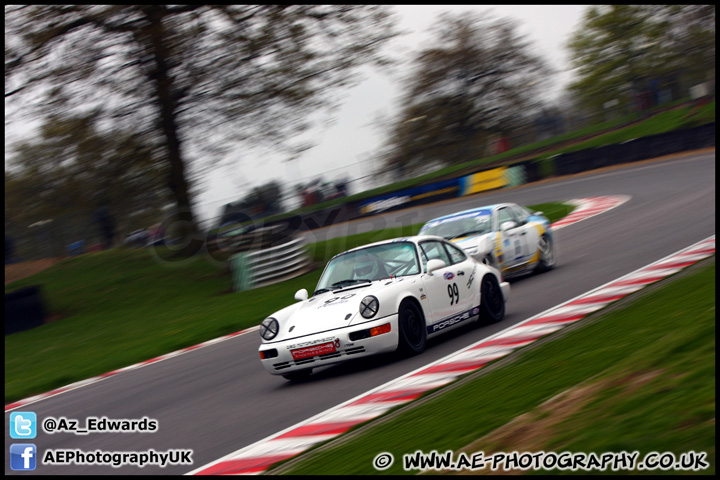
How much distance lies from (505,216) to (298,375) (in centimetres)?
617

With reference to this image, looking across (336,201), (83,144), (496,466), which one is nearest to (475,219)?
(496,466)

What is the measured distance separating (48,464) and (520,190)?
98.3ft

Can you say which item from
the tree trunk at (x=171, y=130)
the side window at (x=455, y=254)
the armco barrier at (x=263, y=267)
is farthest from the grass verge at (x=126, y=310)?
the side window at (x=455, y=254)

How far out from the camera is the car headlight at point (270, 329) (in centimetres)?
843

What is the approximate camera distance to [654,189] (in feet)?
78.2

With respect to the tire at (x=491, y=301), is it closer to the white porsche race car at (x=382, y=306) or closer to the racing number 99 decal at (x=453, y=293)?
the white porsche race car at (x=382, y=306)

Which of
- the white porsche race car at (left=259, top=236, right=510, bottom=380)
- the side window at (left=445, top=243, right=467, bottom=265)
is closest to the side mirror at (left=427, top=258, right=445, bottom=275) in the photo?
the white porsche race car at (left=259, top=236, right=510, bottom=380)

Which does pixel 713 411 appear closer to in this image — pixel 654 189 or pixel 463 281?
pixel 463 281

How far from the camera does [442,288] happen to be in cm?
902

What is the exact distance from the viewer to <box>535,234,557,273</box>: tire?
547 inches

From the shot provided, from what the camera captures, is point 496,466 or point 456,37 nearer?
point 496,466

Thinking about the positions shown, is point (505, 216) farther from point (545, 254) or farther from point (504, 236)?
point (545, 254)

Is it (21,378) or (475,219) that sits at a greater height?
(475,219)

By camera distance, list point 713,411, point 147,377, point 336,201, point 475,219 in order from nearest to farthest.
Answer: point 713,411 → point 147,377 → point 475,219 → point 336,201
